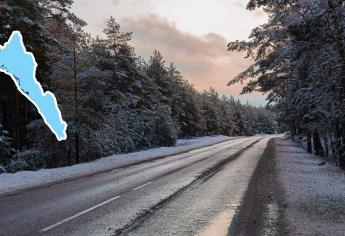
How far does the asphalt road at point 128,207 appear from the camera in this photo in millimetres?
8406

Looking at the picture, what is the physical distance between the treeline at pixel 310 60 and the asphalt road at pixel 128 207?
4720mm

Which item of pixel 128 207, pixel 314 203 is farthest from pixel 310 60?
pixel 128 207

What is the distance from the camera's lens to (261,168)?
69.5ft

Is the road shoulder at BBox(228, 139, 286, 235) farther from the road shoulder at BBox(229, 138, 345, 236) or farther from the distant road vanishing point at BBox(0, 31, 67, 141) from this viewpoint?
the distant road vanishing point at BBox(0, 31, 67, 141)

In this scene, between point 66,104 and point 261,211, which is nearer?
point 261,211

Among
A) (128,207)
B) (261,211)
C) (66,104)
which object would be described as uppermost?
(66,104)

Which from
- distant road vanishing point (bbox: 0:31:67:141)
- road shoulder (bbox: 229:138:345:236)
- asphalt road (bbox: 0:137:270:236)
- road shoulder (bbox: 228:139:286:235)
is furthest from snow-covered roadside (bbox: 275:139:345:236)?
distant road vanishing point (bbox: 0:31:67:141)

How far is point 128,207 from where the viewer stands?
1072cm

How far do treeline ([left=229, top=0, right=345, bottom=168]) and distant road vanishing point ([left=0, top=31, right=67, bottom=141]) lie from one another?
9.50 metres

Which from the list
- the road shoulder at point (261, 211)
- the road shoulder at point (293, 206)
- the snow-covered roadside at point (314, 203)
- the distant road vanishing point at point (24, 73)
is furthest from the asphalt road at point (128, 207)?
the distant road vanishing point at point (24, 73)

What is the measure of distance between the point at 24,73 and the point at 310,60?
1265cm

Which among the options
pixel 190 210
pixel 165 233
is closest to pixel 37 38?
pixel 190 210

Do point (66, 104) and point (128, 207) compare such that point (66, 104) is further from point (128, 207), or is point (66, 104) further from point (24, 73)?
point (128, 207)

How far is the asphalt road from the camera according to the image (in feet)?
27.6
